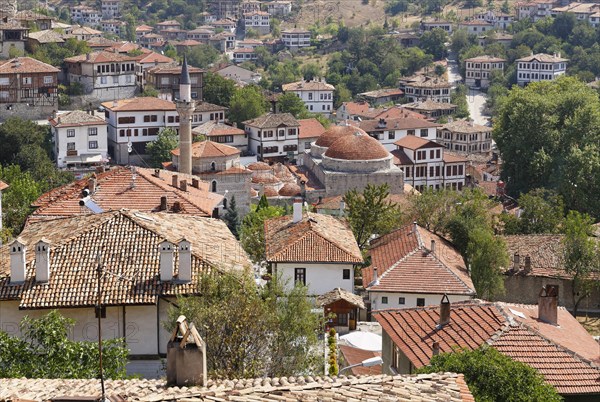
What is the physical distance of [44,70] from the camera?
5903cm

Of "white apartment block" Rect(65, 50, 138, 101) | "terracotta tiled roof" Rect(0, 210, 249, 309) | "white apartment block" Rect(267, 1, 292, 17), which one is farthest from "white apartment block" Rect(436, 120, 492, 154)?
"white apartment block" Rect(267, 1, 292, 17)

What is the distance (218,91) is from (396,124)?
A: 11395 mm

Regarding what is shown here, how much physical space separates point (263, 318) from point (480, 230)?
653 inches

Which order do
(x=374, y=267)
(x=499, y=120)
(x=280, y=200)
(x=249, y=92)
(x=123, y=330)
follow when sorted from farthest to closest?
(x=249, y=92) → (x=499, y=120) → (x=280, y=200) → (x=374, y=267) → (x=123, y=330)

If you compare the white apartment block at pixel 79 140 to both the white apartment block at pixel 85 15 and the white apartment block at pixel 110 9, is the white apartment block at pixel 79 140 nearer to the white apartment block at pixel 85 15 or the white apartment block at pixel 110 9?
the white apartment block at pixel 85 15

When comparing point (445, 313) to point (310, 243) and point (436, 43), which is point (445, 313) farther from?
point (436, 43)

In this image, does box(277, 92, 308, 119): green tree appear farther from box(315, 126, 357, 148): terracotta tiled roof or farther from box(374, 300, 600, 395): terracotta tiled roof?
box(374, 300, 600, 395): terracotta tiled roof

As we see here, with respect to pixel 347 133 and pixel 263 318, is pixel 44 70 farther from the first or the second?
pixel 263 318

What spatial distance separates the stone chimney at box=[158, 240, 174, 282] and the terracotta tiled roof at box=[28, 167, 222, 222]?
7.65 meters

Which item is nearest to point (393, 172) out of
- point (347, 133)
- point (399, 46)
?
point (347, 133)

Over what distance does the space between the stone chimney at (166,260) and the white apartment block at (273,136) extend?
41756 millimetres

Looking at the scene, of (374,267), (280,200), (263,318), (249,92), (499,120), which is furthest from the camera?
(249,92)

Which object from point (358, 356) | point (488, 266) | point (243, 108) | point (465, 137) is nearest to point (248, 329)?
point (358, 356)

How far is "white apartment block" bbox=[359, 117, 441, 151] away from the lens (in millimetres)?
64000
